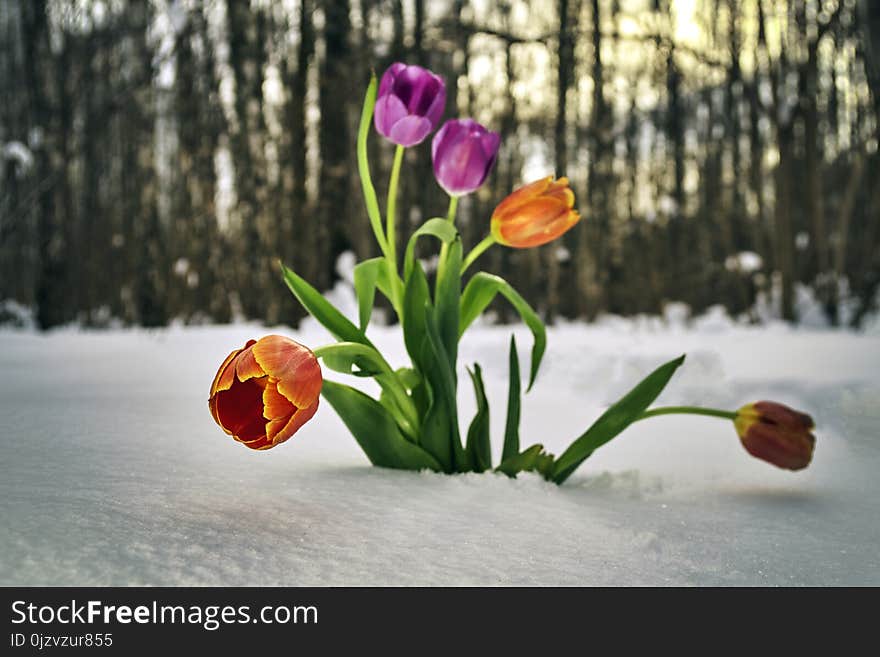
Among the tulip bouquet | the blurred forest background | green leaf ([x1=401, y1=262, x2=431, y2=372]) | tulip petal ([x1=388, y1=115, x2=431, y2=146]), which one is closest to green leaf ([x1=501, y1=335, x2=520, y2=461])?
the tulip bouquet

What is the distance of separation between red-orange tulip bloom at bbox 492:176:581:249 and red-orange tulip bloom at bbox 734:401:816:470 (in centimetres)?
33

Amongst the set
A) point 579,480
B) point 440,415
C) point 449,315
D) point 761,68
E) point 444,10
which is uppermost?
point 444,10

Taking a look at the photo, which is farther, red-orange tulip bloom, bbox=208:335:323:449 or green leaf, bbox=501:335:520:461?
green leaf, bbox=501:335:520:461

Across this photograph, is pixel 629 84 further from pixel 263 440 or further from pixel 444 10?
pixel 263 440

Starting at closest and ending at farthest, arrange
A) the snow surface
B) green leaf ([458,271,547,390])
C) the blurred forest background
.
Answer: the snow surface
green leaf ([458,271,547,390])
the blurred forest background

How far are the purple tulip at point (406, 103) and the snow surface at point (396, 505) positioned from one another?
389 mm

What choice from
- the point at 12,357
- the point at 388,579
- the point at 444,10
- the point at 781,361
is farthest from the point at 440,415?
the point at 444,10

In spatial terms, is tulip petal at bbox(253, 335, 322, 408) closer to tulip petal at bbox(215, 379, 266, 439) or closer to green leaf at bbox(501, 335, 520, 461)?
tulip petal at bbox(215, 379, 266, 439)

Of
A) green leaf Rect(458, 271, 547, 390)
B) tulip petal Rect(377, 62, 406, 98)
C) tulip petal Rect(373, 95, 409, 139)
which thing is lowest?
green leaf Rect(458, 271, 547, 390)

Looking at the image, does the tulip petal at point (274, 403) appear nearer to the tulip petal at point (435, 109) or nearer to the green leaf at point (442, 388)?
the green leaf at point (442, 388)

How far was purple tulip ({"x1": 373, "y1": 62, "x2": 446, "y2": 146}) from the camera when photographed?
875 mm

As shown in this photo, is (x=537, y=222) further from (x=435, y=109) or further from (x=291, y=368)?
(x=291, y=368)

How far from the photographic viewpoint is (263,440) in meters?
0.68
